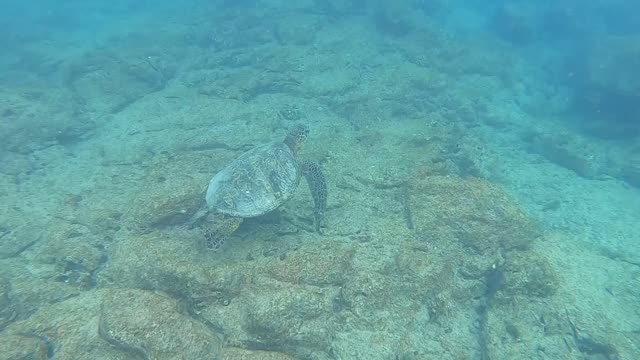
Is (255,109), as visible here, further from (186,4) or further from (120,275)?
(186,4)

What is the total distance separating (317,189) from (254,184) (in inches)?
58.4

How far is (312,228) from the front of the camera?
7.52 metres

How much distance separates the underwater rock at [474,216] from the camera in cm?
739

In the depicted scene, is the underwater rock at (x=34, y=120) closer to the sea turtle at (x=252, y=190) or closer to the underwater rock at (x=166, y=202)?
the underwater rock at (x=166, y=202)

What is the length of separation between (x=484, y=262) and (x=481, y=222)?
2.55 feet

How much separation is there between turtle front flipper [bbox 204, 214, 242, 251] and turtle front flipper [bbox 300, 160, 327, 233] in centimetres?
172

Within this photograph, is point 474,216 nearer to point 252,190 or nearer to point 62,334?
point 252,190

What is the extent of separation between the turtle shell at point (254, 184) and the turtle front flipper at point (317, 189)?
48 cm

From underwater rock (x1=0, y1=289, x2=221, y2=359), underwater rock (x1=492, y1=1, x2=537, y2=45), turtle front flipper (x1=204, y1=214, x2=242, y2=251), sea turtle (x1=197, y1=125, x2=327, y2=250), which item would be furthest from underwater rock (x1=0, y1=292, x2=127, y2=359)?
underwater rock (x1=492, y1=1, x2=537, y2=45)

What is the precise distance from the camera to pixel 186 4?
101 ft

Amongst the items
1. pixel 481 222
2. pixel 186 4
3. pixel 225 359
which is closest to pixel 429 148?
pixel 481 222

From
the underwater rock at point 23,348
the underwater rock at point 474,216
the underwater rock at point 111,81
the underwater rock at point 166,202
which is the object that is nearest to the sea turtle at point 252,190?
the underwater rock at point 166,202

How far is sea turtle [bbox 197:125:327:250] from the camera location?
638 centimetres

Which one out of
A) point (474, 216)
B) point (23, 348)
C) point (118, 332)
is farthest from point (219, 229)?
point (474, 216)
